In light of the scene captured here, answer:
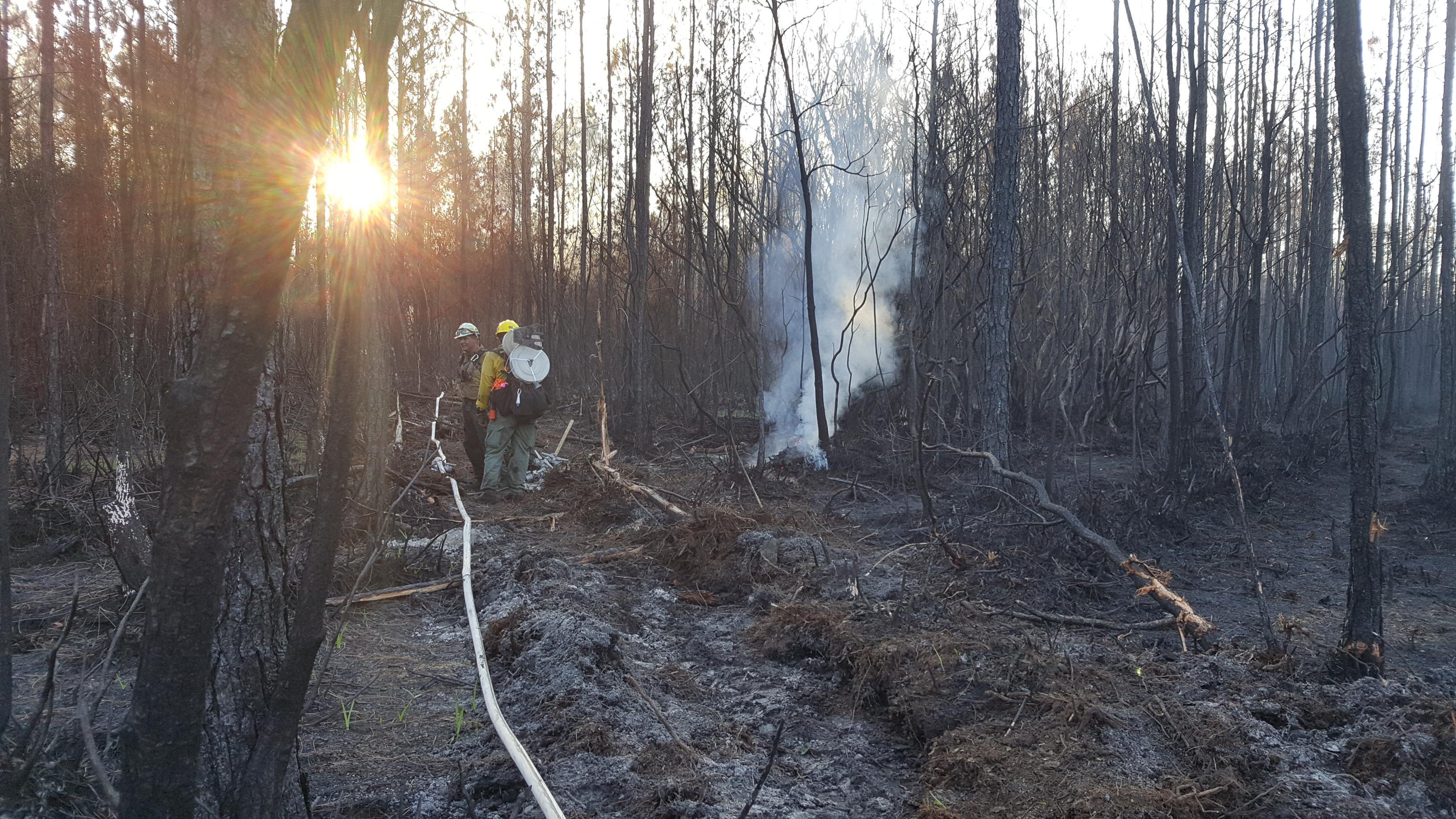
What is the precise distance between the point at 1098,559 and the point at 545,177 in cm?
1810

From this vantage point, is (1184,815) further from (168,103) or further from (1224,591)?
(168,103)

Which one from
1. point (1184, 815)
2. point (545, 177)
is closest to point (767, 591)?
point (1184, 815)

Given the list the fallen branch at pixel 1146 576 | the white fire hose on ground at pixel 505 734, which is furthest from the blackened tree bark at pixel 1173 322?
the white fire hose on ground at pixel 505 734

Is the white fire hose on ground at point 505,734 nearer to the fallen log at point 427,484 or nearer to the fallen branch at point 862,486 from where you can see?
the fallen log at point 427,484

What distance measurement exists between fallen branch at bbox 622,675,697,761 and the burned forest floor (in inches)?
0.7

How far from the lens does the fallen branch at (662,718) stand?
344 cm

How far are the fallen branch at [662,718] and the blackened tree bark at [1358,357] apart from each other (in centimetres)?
321

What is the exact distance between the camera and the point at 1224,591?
6.49 metres

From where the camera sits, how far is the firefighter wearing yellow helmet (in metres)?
9.48

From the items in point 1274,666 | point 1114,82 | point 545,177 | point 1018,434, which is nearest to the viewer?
point 1274,666

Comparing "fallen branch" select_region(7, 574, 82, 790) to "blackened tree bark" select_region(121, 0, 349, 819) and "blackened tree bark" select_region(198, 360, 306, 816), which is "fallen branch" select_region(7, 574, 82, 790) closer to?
"blackened tree bark" select_region(198, 360, 306, 816)

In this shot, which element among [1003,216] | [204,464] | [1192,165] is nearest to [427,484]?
[1003,216]

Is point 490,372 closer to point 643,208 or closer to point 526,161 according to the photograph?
point 643,208

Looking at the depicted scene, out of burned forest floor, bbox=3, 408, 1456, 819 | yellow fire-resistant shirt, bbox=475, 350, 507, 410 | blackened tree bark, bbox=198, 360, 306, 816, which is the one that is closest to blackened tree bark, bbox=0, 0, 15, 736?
burned forest floor, bbox=3, 408, 1456, 819
